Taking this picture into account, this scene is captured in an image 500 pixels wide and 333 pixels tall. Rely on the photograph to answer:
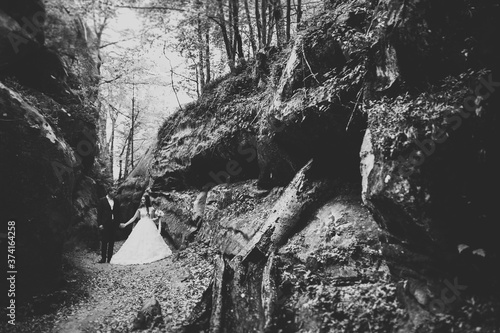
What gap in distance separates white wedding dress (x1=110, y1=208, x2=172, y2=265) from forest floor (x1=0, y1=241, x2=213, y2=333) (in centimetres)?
40

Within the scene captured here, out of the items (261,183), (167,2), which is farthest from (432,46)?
(167,2)

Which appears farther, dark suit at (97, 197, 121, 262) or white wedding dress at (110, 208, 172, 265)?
dark suit at (97, 197, 121, 262)

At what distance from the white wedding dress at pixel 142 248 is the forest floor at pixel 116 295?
40 centimetres

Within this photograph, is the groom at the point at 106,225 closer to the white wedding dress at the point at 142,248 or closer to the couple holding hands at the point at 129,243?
the couple holding hands at the point at 129,243

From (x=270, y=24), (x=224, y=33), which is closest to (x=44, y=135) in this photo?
(x=224, y=33)

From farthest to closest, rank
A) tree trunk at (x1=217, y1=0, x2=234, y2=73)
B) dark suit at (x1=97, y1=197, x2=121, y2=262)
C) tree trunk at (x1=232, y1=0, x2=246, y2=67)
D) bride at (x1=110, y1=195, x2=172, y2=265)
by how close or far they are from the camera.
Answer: tree trunk at (x1=232, y1=0, x2=246, y2=67), tree trunk at (x1=217, y1=0, x2=234, y2=73), dark suit at (x1=97, y1=197, x2=121, y2=262), bride at (x1=110, y1=195, x2=172, y2=265)

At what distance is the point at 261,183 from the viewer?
9617 mm

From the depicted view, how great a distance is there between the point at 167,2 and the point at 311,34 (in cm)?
815

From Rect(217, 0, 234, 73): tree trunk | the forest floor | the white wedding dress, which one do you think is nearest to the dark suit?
the white wedding dress

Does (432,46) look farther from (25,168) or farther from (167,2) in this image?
(167,2)

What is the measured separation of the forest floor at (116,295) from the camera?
6.52 metres

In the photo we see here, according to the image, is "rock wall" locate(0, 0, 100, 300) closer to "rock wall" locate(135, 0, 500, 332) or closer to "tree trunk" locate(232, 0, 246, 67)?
"rock wall" locate(135, 0, 500, 332)

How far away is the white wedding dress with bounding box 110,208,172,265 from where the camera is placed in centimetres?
1062

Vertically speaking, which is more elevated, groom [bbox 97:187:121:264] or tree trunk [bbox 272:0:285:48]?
tree trunk [bbox 272:0:285:48]
